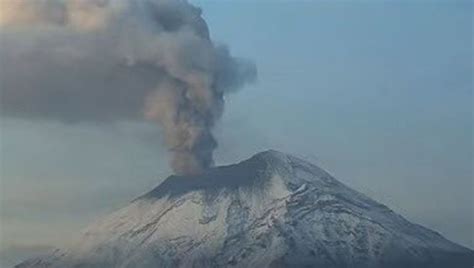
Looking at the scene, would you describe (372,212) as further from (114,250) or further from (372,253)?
(114,250)

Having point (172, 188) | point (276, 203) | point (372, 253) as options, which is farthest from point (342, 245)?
point (172, 188)

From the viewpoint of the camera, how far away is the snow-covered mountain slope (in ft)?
93.7

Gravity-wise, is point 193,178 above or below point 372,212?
above

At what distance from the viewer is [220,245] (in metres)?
30.1

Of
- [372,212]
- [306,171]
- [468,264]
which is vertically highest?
[306,171]

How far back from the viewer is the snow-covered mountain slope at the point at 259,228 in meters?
28.5

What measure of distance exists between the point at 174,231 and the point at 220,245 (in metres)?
2.21

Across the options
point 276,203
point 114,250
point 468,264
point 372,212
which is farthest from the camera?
point 276,203

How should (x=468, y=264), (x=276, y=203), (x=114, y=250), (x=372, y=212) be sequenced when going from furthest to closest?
(x=276, y=203) < (x=114, y=250) < (x=372, y=212) < (x=468, y=264)

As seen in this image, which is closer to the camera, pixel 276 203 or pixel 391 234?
pixel 391 234

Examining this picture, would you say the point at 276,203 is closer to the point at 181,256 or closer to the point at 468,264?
the point at 181,256

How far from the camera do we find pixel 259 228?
105 ft

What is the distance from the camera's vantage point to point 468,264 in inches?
993

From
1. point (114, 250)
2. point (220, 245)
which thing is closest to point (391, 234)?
point (220, 245)
